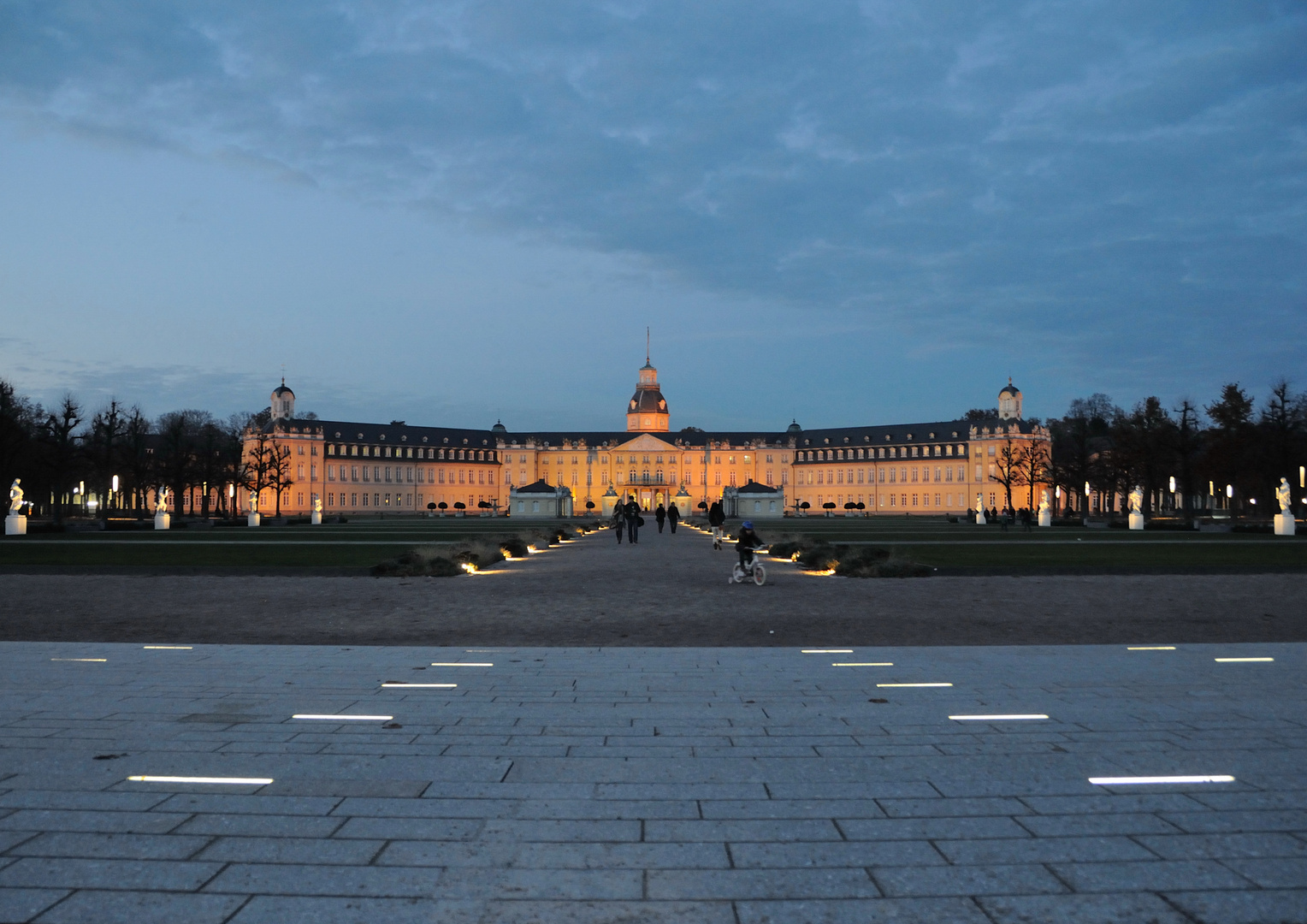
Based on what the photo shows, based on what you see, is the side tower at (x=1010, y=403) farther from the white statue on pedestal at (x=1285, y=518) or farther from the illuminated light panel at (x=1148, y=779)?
the illuminated light panel at (x=1148, y=779)

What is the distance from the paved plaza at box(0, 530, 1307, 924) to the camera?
13.5 feet

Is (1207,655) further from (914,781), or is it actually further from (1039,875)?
(1039,875)

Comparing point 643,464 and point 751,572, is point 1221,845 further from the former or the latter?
point 643,464

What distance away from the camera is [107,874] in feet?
14.2

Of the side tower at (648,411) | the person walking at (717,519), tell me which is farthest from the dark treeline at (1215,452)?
the side tower at (648,411)

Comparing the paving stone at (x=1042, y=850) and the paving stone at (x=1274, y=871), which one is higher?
the paving stone at (x=1274, y=871)

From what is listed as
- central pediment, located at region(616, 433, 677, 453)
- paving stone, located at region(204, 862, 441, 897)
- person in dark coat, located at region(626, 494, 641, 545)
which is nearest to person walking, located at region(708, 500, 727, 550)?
person in dark coat, located at region(626, 494, 641, 545)

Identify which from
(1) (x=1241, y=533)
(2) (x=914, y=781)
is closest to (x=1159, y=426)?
(1) (x=1241, y=533)

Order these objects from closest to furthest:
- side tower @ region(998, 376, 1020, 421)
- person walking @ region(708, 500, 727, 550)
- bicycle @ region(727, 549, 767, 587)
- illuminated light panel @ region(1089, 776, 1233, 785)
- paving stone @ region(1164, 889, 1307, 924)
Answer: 1. paving stone @ region(1164, 889, 1307, 924)
2. illuminated light panel @ region(1089, 776, 1233, 785)
3. bicycle @ region(727, 549, 767, 587)
4. person walking @ region(708, 500, 727, 550)
5. side tower @ region(998, 376, 1020, 421)

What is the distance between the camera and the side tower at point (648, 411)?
589 ft

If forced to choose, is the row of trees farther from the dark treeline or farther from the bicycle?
the dark treeline

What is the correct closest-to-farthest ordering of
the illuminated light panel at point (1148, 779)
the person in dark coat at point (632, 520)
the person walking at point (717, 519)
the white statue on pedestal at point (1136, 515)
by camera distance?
the illuminated light panel at point (1148, 779)
the person walking at point (717, 519)
the person in dark coat at point (632, 520)
the white statue on pedestal at point (1136, 515)

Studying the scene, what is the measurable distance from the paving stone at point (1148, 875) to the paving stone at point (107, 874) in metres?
3.87

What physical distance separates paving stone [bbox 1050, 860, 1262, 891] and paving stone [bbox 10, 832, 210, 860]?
4.09 metres
